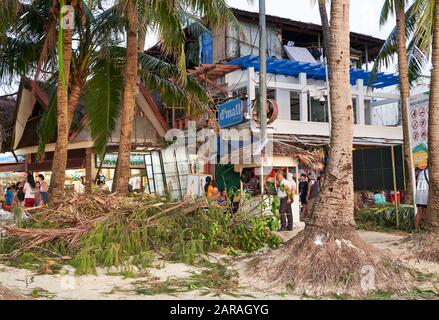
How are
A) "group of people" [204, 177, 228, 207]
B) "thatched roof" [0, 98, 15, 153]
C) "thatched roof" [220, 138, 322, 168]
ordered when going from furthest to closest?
"thatched roof" [0, 98, 15, 153] → "thatched roof" [220, 138, 322, 168] → "group of people" [204, 177, 228, 207]

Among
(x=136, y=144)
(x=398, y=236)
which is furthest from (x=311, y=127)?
(x=398, y=236)

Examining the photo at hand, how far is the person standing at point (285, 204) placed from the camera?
13.2 m

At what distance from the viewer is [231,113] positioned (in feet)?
53.2

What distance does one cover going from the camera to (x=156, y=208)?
10.1 metres

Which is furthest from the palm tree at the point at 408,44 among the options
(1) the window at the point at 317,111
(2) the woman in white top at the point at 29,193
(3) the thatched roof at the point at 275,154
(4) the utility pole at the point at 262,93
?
(2) the woman in white top at the point at 29,193

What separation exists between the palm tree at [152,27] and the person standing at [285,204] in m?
3.96

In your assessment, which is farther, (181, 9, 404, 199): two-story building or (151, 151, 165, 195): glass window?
(181, 9, 404, 199): two-story building

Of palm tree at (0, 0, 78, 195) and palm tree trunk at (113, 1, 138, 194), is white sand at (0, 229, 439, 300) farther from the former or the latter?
palm tree at (0, 0, 78, 195)

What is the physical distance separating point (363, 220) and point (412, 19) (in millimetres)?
8523

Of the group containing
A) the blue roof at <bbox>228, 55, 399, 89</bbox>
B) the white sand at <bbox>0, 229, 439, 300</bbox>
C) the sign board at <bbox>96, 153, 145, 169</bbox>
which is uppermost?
the blue roof at <bbox>228, 55, 399, 89</bbox>

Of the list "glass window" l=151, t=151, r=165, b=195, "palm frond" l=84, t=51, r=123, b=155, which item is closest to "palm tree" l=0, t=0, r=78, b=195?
"palm frond" l=84, t=51, r=123, b=155

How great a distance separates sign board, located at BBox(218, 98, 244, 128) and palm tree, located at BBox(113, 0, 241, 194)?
3.20 meters

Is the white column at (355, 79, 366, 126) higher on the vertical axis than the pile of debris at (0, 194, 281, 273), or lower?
higher

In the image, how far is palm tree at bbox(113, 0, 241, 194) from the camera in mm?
11633
